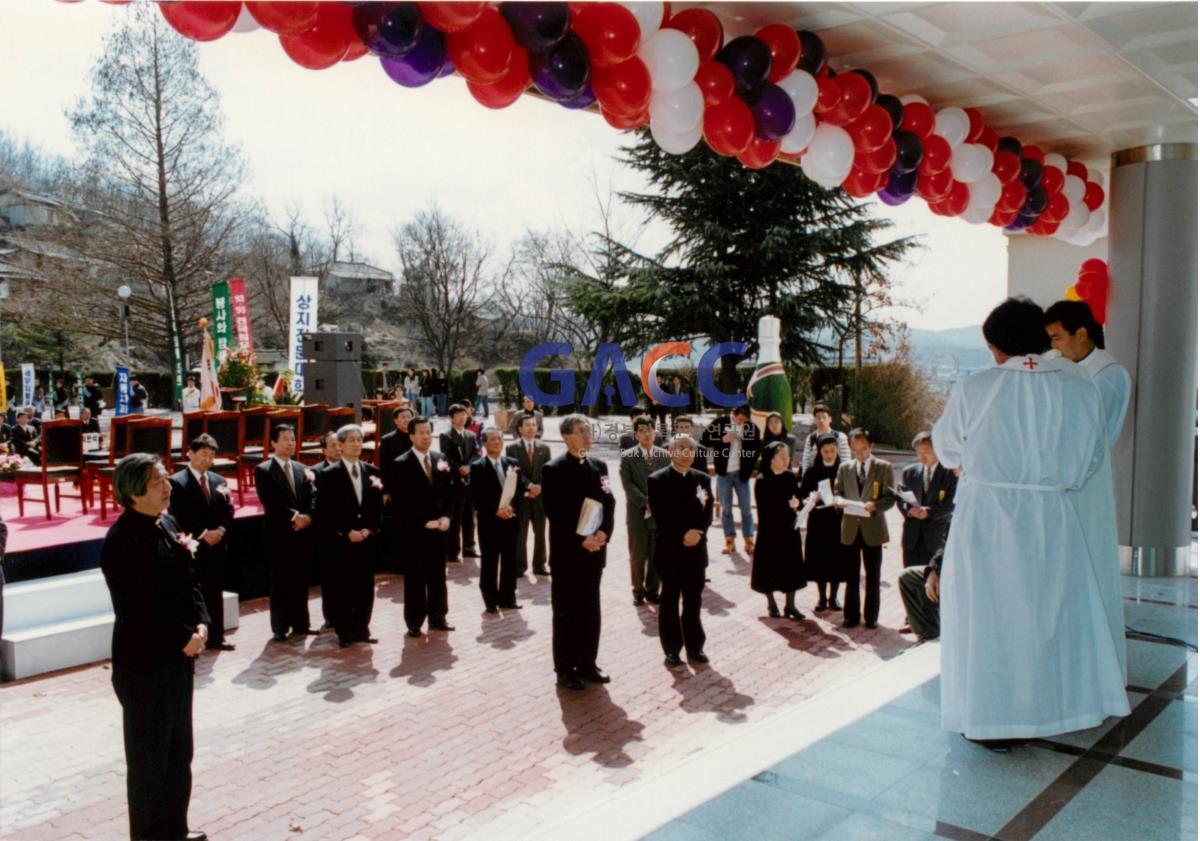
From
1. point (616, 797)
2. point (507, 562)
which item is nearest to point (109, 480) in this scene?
point (507, 562)

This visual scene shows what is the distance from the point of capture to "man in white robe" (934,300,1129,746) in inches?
153

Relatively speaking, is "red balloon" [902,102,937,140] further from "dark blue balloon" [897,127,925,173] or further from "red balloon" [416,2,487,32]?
"red balloon" [416,2,487,32]

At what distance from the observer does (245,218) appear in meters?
30.5

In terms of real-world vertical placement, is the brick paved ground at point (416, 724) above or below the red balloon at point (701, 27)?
below

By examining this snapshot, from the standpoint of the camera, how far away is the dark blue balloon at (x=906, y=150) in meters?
6.55

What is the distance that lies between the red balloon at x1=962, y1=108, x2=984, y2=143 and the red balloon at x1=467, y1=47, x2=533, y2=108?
399 cm

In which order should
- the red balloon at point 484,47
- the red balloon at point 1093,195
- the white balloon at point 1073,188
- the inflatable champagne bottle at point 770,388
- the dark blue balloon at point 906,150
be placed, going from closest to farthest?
the red balloon at point 484,47, the dark blue balloon at point 906,150, the white balloon at point 1073,188, the red balloon at point 1093,195, the inflatable champagne bottle at point 770,388

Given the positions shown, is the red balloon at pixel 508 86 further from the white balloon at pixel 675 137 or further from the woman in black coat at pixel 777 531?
the woman in black coat at pixel 777 531

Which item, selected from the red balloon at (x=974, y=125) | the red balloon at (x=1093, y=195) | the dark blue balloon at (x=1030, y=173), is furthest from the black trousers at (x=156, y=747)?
the red balloon at (x=1093, y=195)

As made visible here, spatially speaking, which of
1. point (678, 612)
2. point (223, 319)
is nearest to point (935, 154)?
point (678, 612)

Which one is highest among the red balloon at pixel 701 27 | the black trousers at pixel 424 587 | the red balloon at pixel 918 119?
the red balloon at pixel 701 27

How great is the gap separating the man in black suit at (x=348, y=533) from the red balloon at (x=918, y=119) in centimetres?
459

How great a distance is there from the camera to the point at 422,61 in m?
4.23

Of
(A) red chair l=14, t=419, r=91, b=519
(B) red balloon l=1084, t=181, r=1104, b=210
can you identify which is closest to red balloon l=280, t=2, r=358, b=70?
(B) red balloon l=1084, t=181, r=1104, b=210
